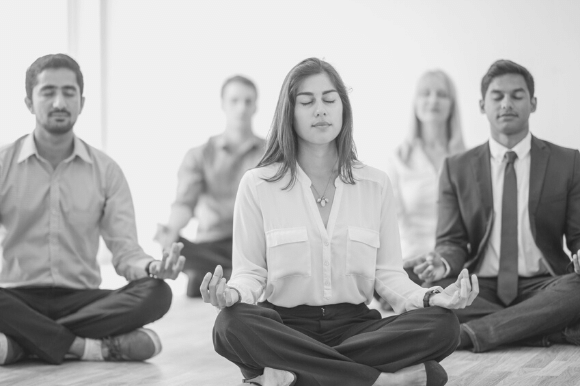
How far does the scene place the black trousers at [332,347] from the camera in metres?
2.29

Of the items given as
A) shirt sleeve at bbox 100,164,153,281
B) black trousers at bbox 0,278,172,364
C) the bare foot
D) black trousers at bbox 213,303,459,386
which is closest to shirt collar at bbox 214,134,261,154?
shirt sleeve at bbox 100,164,153,281

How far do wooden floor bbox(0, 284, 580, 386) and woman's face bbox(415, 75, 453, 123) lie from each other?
1.84 m

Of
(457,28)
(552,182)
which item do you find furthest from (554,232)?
Result: (457,28)

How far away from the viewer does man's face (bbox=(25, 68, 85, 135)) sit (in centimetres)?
331

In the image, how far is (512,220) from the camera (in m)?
3.44

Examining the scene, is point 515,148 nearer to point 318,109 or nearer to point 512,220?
point 512,220

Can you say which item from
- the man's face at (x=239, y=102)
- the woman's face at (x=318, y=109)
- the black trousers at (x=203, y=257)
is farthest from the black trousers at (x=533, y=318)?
the man's face at (x=239, y=102)

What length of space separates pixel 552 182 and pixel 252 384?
5.34 feet

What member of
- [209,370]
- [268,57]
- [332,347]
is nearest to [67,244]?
[209,370]

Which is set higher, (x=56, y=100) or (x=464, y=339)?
(x=56, y=100)

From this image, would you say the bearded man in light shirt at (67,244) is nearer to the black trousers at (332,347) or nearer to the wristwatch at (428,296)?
the black trousers at (332,347)

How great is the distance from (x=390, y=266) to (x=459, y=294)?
40cm

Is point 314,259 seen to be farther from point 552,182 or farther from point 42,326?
point 552,182

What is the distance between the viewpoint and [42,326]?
304cm
